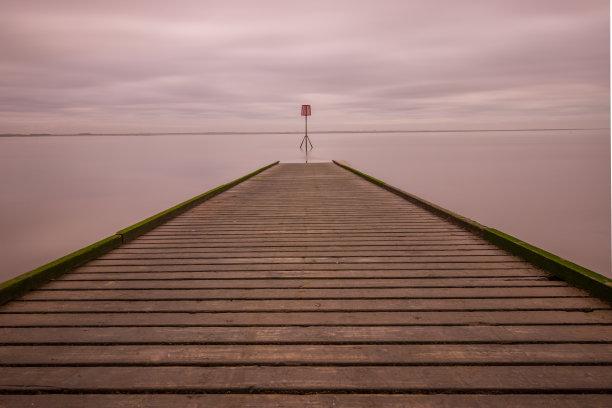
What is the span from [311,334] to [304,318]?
196 millimetres

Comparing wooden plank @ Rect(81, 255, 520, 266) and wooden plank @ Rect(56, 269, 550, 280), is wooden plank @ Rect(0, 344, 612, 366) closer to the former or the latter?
wooden plank @ Rect(56, 269, 550, 280)

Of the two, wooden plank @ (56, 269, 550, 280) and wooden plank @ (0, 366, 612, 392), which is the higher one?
wooden plank @ (56, 269, 550, 280)

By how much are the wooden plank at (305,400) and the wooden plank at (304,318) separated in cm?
60

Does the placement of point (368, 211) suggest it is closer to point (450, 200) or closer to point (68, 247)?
point (68, 247)

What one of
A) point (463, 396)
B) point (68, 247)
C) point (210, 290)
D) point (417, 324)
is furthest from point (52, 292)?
point (68, 247)

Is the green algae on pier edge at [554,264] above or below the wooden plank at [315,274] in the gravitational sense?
above

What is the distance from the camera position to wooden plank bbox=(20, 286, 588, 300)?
2.61 metres

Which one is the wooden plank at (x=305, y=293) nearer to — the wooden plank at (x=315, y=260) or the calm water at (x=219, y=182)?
the wooden plank at (x=315, y=260)

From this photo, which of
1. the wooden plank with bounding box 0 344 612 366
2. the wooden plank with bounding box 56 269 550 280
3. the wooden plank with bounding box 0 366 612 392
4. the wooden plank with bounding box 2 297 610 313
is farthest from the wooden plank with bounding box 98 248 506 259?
the wooden plank with bounding box 0 366 612 392

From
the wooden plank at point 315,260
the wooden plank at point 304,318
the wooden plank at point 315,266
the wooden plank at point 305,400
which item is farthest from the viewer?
the wooden plank at point 315,260

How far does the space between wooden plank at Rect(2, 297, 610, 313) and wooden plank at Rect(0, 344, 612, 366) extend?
17.0 inches

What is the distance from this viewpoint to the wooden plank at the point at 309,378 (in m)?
1.69

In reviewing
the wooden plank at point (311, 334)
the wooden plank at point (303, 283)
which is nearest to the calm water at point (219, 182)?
the wooden plank at point (303, 283)

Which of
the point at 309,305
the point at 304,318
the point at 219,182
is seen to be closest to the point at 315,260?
the point at 309,305
